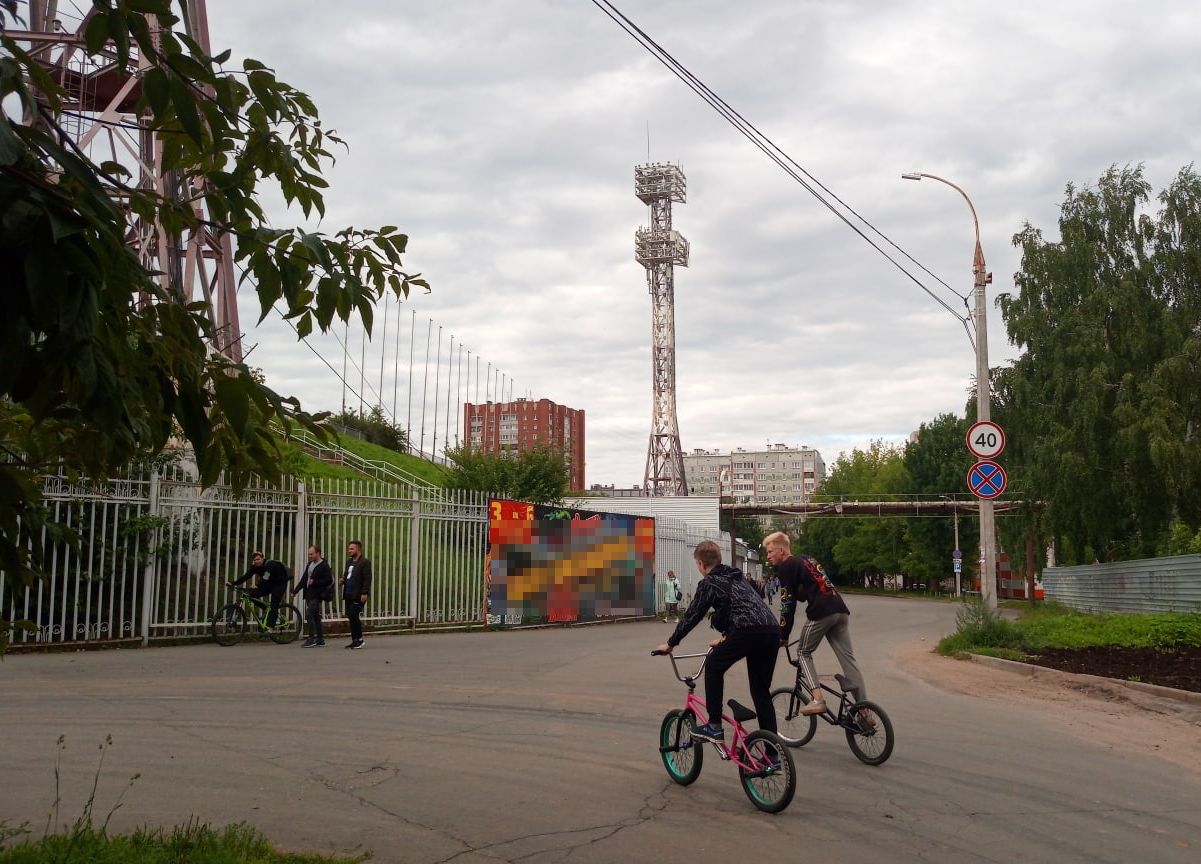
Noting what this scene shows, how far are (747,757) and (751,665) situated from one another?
0.66 metres

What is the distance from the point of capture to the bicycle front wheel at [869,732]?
771 centimetres

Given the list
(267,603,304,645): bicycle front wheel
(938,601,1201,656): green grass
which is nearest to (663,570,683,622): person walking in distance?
(938,601,1201,656): green grass

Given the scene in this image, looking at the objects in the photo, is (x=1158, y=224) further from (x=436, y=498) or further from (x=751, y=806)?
(x=751, y=806)

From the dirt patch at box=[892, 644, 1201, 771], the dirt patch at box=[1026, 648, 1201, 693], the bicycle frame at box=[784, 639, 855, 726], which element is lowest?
the dirt patch at box=[892, 644, 1201, 771]

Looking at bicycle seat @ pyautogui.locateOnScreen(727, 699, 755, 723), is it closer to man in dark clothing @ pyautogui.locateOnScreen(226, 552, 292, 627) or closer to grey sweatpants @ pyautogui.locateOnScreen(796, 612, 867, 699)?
grey sweatpants @ pyautogui.locateOnScreen(796, 612, 867, 699)

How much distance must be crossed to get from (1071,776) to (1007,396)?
3312cm

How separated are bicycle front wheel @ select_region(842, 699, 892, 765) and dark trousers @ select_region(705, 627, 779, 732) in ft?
4.67

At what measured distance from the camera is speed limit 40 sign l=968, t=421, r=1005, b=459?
17000 mm

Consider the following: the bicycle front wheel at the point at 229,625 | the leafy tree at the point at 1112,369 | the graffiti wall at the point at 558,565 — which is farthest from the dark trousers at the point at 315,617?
the leafy tree at the point at 1112,369

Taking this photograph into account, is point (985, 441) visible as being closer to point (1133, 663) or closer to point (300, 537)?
point (1133, 663)

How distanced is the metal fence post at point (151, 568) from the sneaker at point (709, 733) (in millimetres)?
10933

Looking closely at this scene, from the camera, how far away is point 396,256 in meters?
3.61

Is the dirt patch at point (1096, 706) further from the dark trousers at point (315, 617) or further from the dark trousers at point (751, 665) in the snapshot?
the dark trousers at point (315, 617)

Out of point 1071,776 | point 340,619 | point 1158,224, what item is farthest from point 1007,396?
point 1071,776
